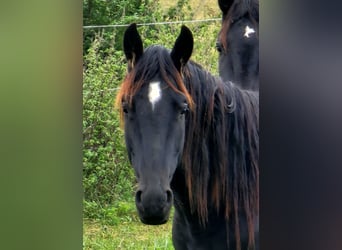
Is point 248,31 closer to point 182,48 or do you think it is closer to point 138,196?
point 182,48

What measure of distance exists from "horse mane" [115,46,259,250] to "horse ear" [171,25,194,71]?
3cm

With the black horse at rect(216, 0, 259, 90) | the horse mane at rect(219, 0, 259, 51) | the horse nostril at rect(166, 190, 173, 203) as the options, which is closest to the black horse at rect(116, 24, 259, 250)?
the horse nostril at rect(166, 190, 173, 203)

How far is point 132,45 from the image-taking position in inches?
120

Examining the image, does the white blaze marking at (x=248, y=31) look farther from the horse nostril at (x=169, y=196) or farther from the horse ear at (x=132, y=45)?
the horse nostril at (x=169, y=196)

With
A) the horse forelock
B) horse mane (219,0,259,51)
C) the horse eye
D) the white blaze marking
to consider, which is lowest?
the horse eye

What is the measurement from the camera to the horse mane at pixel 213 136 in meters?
2.94

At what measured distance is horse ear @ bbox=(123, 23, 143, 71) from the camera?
119 inches

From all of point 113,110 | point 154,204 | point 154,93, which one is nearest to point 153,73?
point 154,93

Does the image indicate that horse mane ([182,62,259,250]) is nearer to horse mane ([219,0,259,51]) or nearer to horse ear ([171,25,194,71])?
horse ear ([171,25,194,71])

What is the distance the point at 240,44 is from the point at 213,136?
0.54 meters
